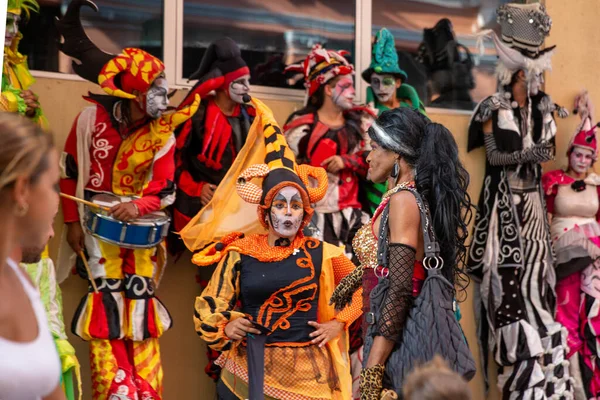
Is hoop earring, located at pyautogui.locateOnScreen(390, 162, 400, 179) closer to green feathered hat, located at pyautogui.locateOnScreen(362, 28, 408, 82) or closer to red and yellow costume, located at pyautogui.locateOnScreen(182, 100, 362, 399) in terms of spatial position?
red and yellow costume, located at pyautogui.locateOnScreen(182, 100, 362, 399)

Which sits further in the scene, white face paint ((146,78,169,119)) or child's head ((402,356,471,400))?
white face paint ((146,78,169,119))

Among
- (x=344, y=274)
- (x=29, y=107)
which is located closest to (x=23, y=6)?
(x=29, y=107)

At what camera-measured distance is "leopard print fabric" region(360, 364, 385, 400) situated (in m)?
3.29

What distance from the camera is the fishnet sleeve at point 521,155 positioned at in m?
6.56

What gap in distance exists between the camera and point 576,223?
6801 millimetres

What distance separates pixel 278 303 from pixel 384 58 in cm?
222

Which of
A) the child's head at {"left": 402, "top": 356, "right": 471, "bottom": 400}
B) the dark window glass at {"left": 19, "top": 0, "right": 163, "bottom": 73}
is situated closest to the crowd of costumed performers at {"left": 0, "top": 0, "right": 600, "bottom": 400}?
the dark window glass at {"left": 19, "top": 0, "right": 163, "bottom": 73}

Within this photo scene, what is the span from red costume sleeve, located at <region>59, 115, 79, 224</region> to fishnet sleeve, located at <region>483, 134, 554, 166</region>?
287 cm

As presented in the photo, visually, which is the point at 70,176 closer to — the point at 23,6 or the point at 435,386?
the point at 23,6

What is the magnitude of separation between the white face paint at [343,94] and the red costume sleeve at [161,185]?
1133 mm

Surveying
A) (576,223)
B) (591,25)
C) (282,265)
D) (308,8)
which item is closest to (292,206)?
(282,265)

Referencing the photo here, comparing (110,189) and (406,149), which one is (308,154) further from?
(406,149)

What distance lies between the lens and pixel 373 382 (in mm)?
3297

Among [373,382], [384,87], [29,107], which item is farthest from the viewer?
[384,87]
